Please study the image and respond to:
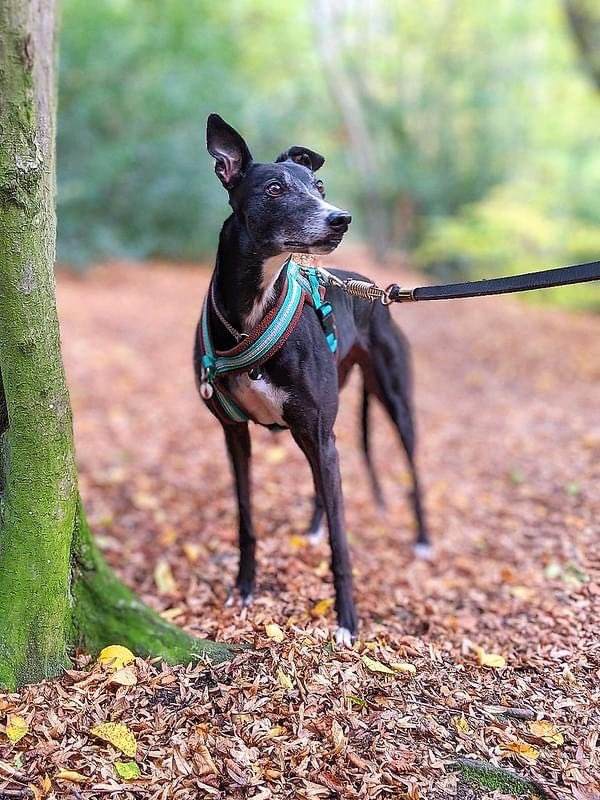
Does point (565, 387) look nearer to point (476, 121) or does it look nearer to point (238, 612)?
point (238, 612)

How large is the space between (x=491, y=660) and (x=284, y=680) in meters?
1.02

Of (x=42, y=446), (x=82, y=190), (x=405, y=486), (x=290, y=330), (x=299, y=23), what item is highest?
(x=299, y=23)

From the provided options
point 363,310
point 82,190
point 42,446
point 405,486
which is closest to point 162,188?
point 82,190

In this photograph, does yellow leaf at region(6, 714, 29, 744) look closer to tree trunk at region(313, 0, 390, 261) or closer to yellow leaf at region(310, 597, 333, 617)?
yellow leaf at region(310, 597, 333, 617)

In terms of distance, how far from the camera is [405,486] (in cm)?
658

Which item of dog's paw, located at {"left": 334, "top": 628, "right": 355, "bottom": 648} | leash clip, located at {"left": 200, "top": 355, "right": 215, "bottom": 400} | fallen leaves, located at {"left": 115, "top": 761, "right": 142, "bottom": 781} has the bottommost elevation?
fallen leaves, located at {"left": 115, "top": 761, "right": 142, "bottom": 781}

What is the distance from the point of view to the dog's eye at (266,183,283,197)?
296cm

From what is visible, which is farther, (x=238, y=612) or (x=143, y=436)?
(x=143, y=436)

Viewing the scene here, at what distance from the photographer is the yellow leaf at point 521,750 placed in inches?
103

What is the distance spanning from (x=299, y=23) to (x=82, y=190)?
14.9 metres

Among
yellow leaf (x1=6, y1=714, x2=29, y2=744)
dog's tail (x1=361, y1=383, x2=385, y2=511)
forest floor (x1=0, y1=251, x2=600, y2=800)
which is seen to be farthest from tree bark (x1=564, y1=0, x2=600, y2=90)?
yellow leaf (x1=6, y1=714, x2=29, y2=744)

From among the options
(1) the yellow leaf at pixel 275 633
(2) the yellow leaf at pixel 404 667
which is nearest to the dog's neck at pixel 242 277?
(1) the yellow leaf at pixel 275 633

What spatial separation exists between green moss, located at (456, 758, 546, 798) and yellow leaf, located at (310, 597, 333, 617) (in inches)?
45.9

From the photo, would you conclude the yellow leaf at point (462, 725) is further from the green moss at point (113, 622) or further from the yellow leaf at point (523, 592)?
the yellow leaf at point (523, 592)
